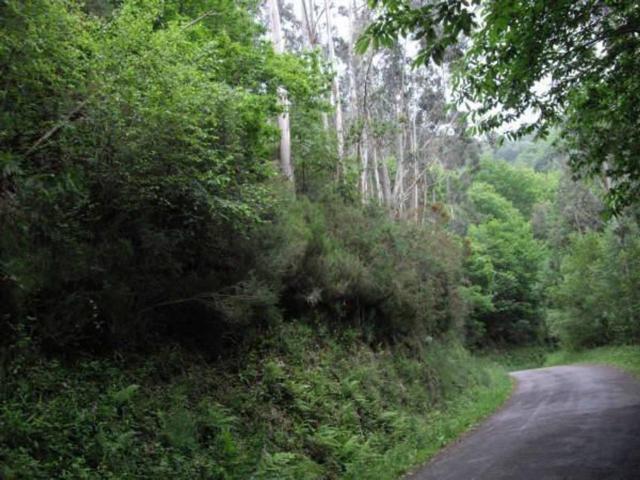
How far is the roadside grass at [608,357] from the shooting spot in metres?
22.8

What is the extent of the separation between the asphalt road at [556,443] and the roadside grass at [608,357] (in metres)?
6.95

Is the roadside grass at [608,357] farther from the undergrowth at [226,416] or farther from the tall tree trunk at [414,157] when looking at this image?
the undergrowth at [226,416]

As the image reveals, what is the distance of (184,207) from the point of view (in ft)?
29.7

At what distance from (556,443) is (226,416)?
5.52 metres

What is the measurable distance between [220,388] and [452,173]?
97.5 ft

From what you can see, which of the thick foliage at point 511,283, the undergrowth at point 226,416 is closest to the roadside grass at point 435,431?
the undergrowth at point 226,416

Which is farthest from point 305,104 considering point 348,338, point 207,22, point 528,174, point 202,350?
point 528,174

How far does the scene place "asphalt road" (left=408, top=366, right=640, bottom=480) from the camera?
24.6 ft

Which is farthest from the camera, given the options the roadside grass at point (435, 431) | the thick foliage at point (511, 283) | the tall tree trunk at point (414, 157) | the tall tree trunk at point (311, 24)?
the thick foliage at point (511, 283)

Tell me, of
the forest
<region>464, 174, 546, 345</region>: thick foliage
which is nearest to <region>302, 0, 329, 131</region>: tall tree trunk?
the forest

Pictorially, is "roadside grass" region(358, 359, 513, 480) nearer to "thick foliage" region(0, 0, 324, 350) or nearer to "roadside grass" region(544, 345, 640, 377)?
"thick foliage" region(0, 0, 324, 350)

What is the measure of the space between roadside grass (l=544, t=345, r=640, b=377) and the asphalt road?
695cm

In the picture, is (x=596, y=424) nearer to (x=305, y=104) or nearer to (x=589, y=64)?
(x=589, y=64)

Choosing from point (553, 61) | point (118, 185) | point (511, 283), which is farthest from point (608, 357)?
point (118, 185)
